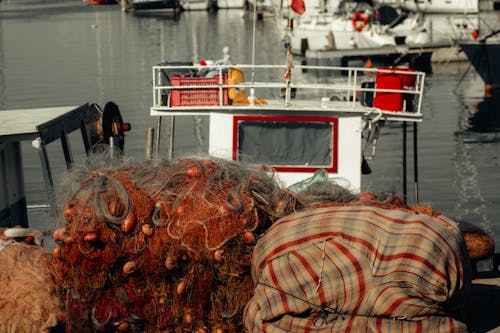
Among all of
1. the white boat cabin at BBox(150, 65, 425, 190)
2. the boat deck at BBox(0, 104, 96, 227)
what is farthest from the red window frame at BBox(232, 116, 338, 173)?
the boat deck at BBox(0, 104, 96, 227)

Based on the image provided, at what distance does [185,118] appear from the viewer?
30812 millimetres

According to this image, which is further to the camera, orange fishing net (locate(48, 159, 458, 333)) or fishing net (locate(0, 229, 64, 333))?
fishing net (locate(0, 229, 64, 333))

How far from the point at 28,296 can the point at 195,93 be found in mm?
5613

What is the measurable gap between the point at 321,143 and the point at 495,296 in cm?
438

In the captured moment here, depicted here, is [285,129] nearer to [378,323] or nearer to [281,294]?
[281,294]

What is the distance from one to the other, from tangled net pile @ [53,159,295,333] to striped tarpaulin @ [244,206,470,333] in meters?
0.52

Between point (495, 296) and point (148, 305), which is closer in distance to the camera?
point (148, 305)

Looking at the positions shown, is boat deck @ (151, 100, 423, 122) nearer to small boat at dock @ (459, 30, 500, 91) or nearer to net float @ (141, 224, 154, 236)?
net float @ (141, 224, 154, 236)

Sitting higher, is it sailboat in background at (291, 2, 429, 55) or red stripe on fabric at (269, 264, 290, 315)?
sailboat in background at (291, 2, 429, 55)

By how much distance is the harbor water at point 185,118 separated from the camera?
2244cm

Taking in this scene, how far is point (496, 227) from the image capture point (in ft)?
64.7

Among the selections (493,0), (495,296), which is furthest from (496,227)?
(493,0)

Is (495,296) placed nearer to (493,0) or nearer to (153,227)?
(153,227)

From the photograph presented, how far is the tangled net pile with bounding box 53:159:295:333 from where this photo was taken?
21.0 feet
